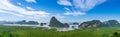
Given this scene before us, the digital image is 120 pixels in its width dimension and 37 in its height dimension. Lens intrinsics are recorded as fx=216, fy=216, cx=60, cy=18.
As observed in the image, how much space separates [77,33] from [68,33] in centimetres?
85

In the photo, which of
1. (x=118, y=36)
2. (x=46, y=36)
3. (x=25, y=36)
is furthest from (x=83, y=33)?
(x=118, y=36)

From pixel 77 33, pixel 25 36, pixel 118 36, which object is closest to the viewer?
pixel 118 36

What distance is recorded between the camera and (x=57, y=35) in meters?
10.5

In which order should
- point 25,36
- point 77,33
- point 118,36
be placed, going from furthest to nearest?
point 77,33 < point 25,36 < point 118,36

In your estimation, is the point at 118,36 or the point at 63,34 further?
the point at 63,34

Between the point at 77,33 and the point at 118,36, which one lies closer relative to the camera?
the point at 118,36

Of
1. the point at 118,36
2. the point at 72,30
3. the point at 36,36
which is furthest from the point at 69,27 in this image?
the point at 118,36

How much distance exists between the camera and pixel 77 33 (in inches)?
434

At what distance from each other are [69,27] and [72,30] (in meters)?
0.22

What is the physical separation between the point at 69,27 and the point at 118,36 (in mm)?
5774

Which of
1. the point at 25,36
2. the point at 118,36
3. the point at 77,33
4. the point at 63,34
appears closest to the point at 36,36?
the point at 25,36

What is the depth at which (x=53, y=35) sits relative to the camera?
1068cm

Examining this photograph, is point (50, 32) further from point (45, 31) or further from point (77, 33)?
point (77, 33)

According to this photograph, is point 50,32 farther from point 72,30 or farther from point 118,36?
point 118,36
